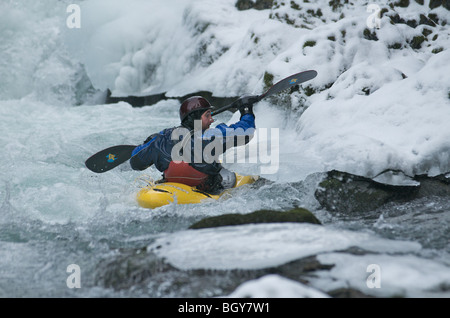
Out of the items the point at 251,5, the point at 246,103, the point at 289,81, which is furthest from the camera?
the point at 251,5

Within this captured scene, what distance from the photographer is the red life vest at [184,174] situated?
4.36m

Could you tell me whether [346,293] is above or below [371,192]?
below

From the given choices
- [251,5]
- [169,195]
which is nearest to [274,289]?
A: [169,195]

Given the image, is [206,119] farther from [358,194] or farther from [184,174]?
[358,194]

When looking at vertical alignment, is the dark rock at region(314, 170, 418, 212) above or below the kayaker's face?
below

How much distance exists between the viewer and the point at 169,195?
4.24 meters

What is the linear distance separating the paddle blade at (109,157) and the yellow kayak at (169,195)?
72 cm

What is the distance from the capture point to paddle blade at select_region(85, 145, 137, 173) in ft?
16.3

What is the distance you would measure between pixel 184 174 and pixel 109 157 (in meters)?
1.06

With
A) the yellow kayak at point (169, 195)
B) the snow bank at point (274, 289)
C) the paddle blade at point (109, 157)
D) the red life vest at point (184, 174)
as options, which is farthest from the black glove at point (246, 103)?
the snow bank at point (274, 289)

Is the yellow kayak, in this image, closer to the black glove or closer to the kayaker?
the kayaker

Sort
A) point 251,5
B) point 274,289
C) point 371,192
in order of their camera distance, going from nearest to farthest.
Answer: point 274,289 < point 371,192 < point 251,5

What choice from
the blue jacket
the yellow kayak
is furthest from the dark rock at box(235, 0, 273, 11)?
the yellow kayak

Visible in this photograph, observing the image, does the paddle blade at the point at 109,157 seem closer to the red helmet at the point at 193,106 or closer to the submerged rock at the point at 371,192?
the red helmet at the point at 193,106
